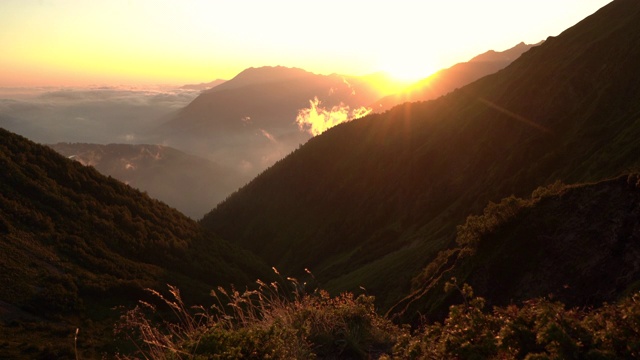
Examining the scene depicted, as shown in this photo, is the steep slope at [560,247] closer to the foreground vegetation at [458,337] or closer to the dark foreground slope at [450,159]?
the foreground vegetation at [458,337]

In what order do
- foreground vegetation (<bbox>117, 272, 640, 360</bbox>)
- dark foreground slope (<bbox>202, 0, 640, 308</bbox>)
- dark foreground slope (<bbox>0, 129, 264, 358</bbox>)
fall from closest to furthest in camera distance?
foreground vegetation (<bbox>117, 272, 640, 360</bbox>) → dark foreground slope (<bbox>0, 129, 264, 358</bbox>) → dark foreground slope (<bbox>202, 0, 640, 308</bbox>)

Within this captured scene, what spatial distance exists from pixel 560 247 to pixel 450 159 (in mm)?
81633

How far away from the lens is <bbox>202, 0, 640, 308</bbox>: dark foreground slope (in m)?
64.4

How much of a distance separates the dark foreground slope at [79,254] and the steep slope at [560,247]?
3066 cm

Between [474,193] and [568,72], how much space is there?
2802 cm

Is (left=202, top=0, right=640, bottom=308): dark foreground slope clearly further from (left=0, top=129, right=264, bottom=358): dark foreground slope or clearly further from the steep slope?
(left=0, top=129, right=264, bottom=358): dark foreground slope

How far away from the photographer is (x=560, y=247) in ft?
67.8

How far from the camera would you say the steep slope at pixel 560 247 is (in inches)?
701

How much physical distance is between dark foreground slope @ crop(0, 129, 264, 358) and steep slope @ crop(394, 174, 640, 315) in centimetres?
3066

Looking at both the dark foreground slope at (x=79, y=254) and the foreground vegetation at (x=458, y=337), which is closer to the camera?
the foreground vegetation at (x=458, y=337)

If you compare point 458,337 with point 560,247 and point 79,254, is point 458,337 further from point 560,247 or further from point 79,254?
point 79,254

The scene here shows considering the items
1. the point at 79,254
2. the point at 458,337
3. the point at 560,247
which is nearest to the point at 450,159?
the point at 79,254

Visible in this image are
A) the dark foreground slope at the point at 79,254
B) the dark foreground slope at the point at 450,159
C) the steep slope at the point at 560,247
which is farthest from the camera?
the dark foreground slope at the point at 450,159

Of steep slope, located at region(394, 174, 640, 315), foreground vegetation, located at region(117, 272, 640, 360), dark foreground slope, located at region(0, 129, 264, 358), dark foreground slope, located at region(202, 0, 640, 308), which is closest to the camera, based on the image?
foreground vegetation, located at region(117, 272, 640, 360)
